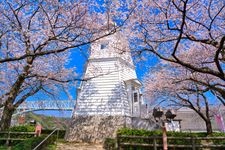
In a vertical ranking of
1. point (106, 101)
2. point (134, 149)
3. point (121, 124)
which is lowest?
point (134, 149)

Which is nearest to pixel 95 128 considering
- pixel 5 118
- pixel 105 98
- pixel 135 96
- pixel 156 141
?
pixel 105 98

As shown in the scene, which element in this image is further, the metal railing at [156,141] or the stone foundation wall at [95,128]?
the stone foundation wall at [95,128]

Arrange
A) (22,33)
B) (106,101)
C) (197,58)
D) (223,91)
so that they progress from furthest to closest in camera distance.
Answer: (106,101) → (197,58) → (22,33) → (223,91)

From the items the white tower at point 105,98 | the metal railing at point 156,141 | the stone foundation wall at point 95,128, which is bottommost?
the metal railing at point 156,141

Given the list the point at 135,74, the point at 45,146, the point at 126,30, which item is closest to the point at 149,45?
the point at 126,30

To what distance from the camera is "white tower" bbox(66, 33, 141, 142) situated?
1552cm

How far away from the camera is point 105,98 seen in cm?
1633

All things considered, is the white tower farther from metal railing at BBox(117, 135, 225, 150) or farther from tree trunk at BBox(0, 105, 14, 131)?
tree trunk at BBox(0, 105, 14, 131)

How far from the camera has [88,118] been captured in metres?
16.0

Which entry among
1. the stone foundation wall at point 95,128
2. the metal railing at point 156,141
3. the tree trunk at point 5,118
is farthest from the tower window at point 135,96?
the tree trunk at point 5,118

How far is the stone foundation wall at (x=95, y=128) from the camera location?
50.3 feet

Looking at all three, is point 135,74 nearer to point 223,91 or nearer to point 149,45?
point 149,45

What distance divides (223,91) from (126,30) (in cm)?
506

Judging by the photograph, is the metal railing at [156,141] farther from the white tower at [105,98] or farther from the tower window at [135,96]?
the tower window at [135,96]
